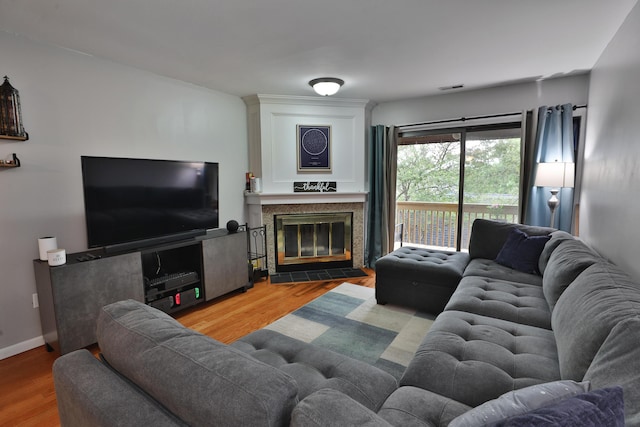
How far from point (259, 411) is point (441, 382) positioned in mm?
927

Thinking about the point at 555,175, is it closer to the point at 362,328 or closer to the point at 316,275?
the point at 362,328

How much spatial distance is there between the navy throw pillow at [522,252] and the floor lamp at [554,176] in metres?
0.71

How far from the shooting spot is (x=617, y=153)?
2.28 meters

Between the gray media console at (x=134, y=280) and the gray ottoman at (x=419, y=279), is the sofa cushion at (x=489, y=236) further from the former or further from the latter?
the gray media console at (x=134, y=280)

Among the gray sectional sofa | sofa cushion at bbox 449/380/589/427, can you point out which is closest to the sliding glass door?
the gray sectional sofa

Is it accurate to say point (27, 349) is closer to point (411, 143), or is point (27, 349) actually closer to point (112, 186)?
point (112, 186)

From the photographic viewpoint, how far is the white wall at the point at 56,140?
2371 mm

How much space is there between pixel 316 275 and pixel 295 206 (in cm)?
98

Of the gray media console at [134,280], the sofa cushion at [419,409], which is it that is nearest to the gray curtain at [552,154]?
the sofa cushion at [419,409]

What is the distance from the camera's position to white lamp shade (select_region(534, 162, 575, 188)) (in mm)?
3168

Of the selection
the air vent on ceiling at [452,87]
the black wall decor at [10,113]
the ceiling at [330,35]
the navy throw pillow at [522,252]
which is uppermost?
the air vent on ceiling at [452,87]

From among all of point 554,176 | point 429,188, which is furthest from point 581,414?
point 429,188

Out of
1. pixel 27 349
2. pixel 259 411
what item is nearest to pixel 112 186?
pixel 27 349

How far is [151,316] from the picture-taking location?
1.09 metres
